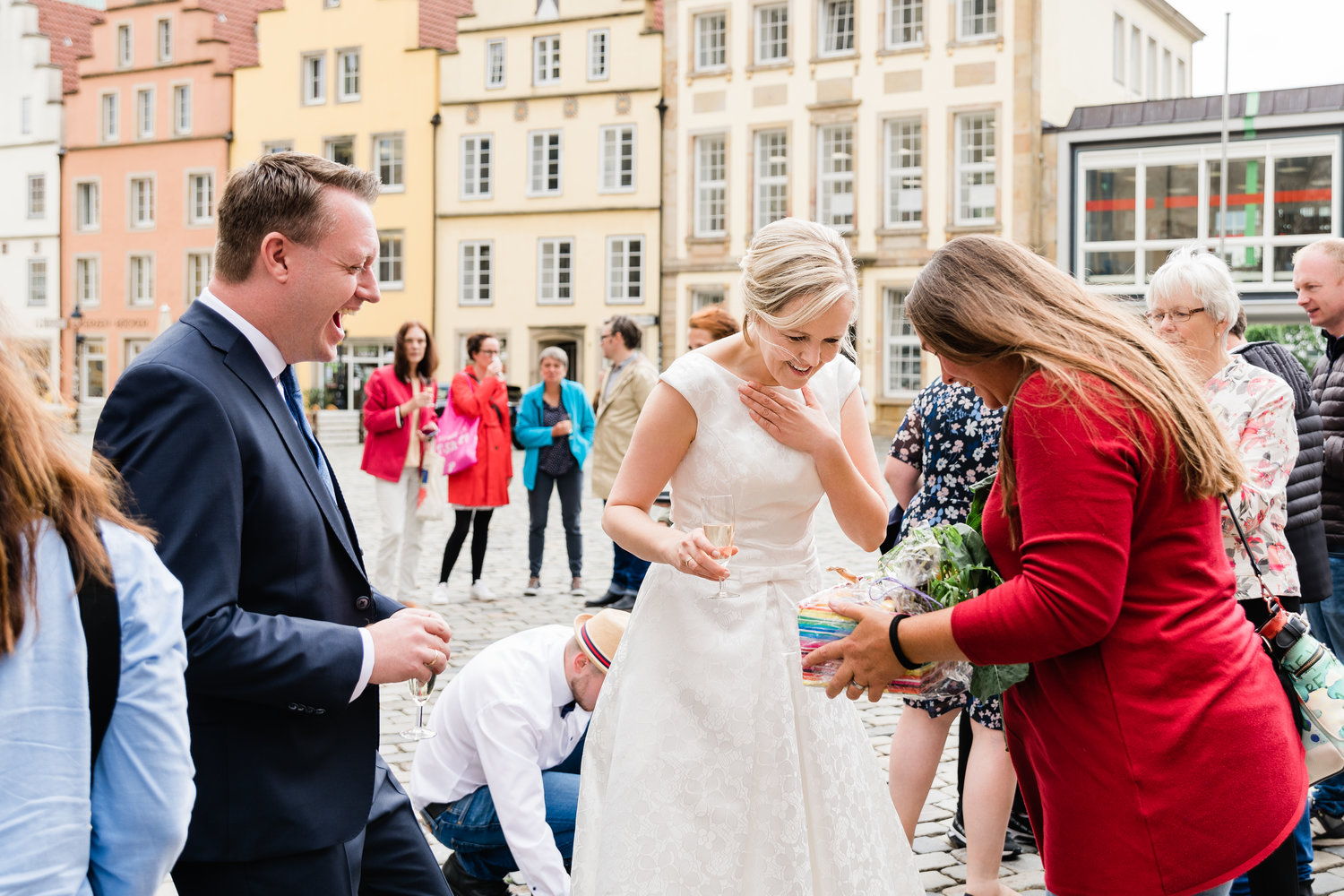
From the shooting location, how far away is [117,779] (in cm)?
148

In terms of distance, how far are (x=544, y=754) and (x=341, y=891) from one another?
1.94 metres

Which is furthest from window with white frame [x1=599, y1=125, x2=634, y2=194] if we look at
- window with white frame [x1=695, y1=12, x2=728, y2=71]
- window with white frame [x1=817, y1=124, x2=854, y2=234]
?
window with white frame [x1=817, y1=124, x2=854, y2=234]

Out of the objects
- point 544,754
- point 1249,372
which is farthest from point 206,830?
point 1249,372

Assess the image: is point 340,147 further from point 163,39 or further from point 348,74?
point 163,39

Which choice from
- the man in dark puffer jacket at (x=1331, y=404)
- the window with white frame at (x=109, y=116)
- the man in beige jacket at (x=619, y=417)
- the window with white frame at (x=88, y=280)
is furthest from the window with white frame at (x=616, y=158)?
the man in dark puffer jacket at (x=1331, y=404)

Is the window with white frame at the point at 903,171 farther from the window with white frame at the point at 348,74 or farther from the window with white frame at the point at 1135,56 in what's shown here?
the window with white frame at the point at 348,74

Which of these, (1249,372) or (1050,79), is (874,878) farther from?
(1050,79)

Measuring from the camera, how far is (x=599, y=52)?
3412 centimetres

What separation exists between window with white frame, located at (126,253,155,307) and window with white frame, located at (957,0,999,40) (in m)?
25.9

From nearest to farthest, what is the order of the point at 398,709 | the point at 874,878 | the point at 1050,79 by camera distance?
the point at 874,878, the point at 398,709, the point at 1050,79

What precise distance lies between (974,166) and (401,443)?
23.7 meters

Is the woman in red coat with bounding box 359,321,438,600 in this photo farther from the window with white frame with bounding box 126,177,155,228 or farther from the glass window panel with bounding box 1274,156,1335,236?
the window with white frame with bounding box 126,177,155,228

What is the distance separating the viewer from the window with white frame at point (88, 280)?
41875 mm

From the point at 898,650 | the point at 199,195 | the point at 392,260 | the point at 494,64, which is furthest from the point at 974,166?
the point at 898,650
